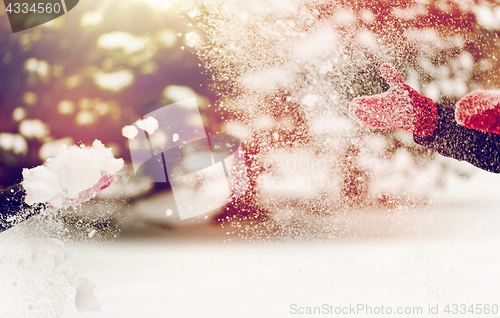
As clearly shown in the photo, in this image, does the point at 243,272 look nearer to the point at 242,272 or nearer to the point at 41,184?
the point at 242,272

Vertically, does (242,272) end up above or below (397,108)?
below

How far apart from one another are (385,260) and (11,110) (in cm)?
36

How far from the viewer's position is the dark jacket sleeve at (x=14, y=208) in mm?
281

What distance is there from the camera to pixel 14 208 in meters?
0.28

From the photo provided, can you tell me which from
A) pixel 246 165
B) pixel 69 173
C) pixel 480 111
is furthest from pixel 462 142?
pixel 69 173

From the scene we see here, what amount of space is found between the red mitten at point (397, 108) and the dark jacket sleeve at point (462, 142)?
10 mm

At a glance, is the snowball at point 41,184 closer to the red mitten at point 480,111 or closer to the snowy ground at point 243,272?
the snowy ground at point 243,272

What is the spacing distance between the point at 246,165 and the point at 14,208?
0.66ft

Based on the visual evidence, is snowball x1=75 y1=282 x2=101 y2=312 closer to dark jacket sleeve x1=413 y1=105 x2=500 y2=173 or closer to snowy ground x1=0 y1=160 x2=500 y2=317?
snowy ground x1=0 y1=160 x2=500 y2=317

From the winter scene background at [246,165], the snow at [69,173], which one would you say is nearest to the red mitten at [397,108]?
the winter scene background at [246,165]

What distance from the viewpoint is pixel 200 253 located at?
292 millimetres

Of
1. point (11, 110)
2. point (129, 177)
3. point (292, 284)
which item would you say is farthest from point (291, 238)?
point (11, 110)

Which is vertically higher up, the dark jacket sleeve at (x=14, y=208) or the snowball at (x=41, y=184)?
the snowball at (x=41, y=184)

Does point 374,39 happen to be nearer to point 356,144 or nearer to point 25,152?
point 356,144
